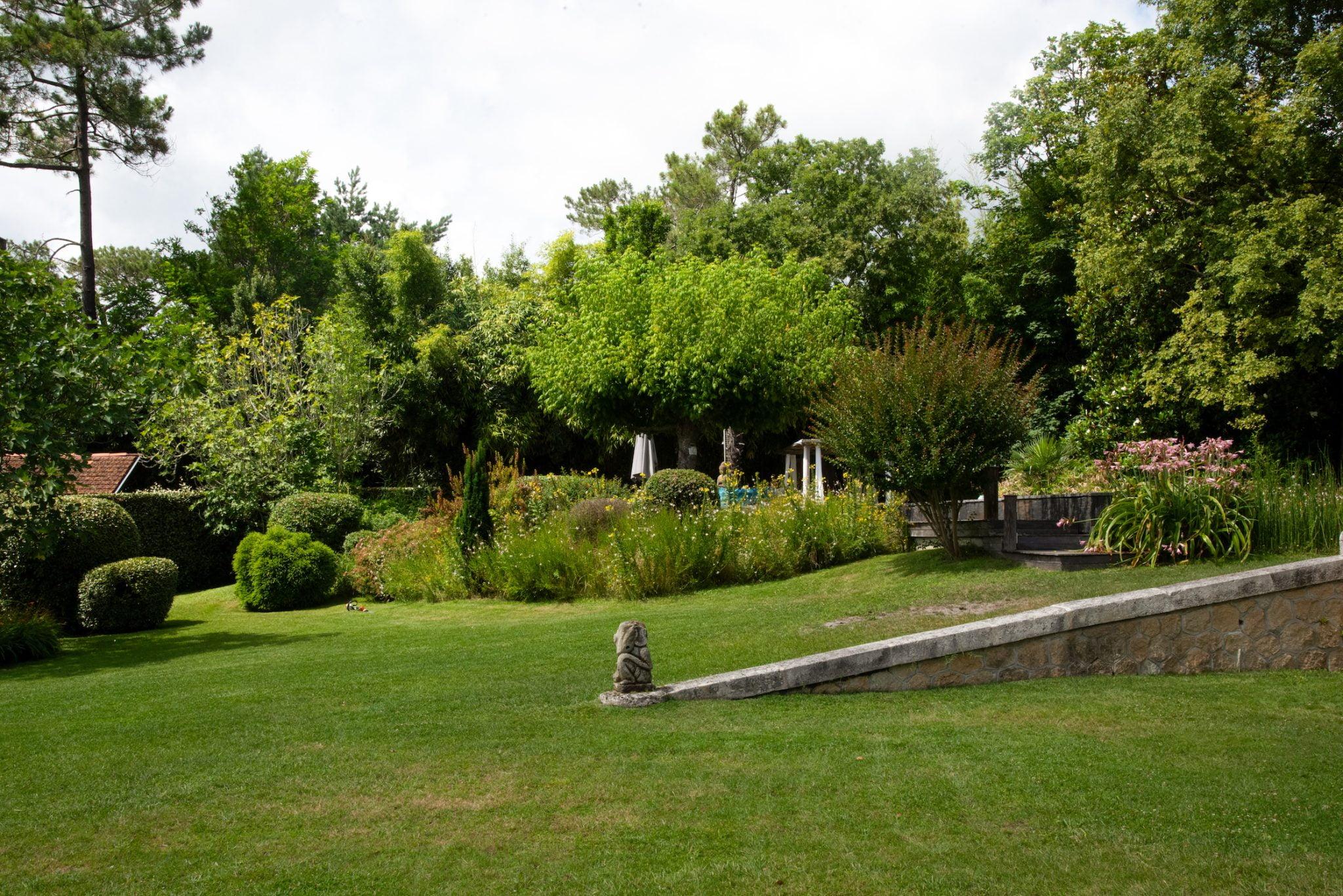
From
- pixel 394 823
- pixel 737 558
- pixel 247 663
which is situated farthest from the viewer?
pixel 737 558

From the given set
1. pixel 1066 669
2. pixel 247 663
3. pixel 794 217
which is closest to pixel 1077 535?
pixel 1066 669

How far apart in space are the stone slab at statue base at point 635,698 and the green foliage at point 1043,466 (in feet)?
36.6

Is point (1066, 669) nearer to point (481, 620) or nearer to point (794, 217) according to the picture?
point (481, 620)

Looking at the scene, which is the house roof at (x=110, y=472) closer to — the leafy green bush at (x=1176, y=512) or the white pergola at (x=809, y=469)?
the white pergola at (x=809, y=469)

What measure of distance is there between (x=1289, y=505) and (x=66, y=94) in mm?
24476

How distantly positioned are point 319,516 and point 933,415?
11.8 metres

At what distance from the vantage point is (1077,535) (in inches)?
456

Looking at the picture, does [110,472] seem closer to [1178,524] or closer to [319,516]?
[319,516]

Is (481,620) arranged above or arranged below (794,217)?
below

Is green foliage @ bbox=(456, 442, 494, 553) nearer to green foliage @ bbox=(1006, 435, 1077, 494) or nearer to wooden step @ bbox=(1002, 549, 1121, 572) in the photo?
wooden step @ bbox=(1002, 549, 1121, 572)

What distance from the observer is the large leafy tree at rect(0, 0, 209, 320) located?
65.5 feet

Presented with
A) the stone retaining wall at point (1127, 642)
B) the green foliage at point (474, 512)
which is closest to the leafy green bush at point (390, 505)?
the green foliage at point (474, 512)

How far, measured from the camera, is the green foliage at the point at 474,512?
14328mm

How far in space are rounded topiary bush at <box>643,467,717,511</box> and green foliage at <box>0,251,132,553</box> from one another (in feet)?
26.2
